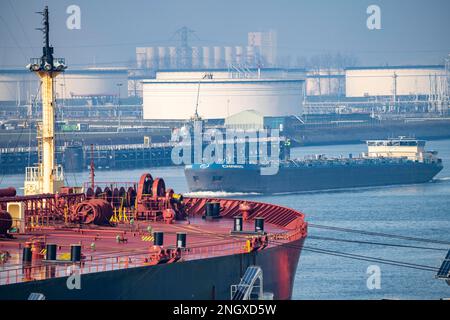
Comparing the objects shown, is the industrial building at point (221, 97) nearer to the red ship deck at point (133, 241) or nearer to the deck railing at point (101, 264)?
the red ship deck at point (133, 241)

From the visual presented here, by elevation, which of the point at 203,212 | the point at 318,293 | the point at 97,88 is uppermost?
the point at 97,88

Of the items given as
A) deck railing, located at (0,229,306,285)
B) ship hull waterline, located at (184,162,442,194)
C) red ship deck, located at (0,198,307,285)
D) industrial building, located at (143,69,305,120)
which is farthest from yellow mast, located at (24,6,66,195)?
industrial building, located at (143,69,305,120)

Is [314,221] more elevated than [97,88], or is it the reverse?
[97,88]

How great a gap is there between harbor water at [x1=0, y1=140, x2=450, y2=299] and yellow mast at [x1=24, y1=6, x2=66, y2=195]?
23.3 feet

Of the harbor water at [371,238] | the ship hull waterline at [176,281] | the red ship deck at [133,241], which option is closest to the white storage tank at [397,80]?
the harbor water at [371,238]

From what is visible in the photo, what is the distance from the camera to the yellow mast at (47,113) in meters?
28.7

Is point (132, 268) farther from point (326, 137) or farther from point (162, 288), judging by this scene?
point (326, 137)

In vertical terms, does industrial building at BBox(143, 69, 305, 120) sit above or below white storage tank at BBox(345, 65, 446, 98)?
below

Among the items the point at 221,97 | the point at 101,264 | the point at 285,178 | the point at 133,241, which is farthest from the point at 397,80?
the point at 101,264

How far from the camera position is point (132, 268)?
2094cm

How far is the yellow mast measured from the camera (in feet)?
94.2

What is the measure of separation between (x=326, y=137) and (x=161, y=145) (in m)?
30.7

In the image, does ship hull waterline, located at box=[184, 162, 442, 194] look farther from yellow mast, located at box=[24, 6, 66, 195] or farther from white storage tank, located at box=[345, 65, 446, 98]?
white storage tank, located at box=[345, 65, 446, 98]
